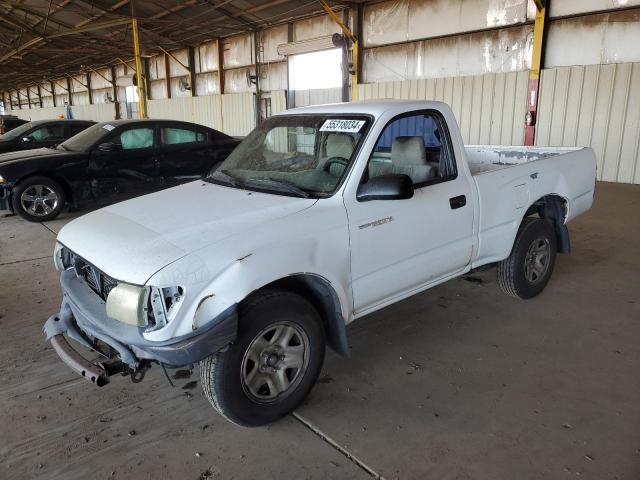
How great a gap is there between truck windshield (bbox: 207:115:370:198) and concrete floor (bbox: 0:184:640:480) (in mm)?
1255

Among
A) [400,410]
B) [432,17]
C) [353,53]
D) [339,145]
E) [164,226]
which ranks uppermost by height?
[432,17]

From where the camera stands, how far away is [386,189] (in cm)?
284

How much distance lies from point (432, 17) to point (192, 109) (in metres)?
12.8

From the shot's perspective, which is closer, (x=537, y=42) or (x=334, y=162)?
(x=334, y=162)

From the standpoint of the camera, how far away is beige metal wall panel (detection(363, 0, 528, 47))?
10.9 meters

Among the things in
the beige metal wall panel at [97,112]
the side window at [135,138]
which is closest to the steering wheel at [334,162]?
the side window at [135,138]

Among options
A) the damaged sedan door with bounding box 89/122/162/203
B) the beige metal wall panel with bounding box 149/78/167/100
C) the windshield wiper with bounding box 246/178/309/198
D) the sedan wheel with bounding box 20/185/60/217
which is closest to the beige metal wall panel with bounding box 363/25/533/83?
the damaged sedan door with bounding box 89/122/162/203

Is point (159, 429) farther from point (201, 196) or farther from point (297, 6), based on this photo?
point (297, 6)

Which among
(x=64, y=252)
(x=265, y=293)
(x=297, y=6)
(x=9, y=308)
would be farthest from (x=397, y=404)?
(x=297, y=6)

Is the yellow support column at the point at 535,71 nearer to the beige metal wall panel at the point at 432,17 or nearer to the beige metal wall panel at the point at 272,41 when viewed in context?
the beige metal wall panel at the point at 432,17

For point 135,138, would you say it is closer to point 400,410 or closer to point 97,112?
point 400,410

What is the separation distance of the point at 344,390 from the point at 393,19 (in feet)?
40.6

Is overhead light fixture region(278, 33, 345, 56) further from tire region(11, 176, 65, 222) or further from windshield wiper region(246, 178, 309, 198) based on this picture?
windshield wiper region(246, 178, 309, 198)

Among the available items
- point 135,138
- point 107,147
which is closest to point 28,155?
point 107,147
